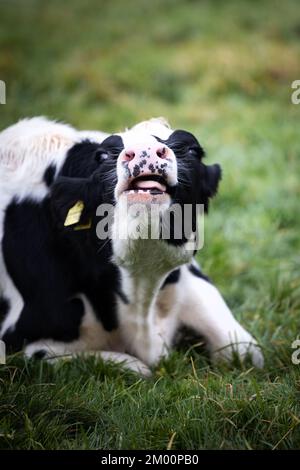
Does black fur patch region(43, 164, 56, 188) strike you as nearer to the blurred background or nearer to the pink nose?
the pink nose

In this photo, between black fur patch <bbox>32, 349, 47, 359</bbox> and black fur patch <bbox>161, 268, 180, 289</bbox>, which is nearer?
black fur patch <bbox>32, 349, 47, 359</bbox>

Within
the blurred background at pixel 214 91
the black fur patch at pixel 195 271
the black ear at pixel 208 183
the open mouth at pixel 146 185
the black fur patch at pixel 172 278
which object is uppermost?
the blurred background at pixel 214 91

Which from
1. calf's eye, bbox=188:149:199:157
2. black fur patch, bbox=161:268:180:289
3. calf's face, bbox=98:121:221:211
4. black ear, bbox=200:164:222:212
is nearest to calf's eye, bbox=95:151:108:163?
calf's face, bbox=98:121:221:211

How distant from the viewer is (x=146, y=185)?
417 centimetres

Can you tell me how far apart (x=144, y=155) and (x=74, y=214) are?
84cm

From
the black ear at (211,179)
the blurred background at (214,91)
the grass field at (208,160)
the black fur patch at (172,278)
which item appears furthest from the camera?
the blurred background at (214,91)

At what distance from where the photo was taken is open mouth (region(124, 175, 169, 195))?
13.7ft

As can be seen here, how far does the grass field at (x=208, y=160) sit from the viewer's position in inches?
153

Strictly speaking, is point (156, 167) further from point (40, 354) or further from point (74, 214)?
point (40, 354)

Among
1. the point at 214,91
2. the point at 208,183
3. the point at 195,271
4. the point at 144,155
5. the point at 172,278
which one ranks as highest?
the point at 214,91

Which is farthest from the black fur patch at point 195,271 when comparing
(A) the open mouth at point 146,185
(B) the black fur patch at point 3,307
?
(A) the open mouth at point 146,185

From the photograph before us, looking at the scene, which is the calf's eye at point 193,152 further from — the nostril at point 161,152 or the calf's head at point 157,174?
the nostril at point 161,152

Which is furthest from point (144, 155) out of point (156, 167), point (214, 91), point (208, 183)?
point (214, 91)

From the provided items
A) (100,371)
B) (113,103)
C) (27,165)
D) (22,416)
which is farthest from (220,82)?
(22,416)
